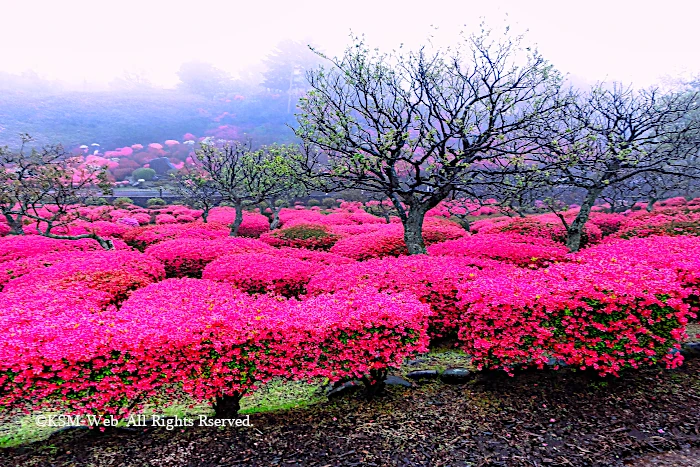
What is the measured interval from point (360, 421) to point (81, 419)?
12.8 ft

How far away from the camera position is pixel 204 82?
321ft

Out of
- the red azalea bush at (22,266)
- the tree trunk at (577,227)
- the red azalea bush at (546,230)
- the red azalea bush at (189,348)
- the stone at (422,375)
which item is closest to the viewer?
the red azalea bush at (189,348)

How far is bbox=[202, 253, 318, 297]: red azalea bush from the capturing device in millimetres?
9617

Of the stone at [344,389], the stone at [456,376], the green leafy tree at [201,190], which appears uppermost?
the green leafy tree at [201,190]

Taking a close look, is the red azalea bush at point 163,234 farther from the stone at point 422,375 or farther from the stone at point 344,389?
the stone at point 422,375

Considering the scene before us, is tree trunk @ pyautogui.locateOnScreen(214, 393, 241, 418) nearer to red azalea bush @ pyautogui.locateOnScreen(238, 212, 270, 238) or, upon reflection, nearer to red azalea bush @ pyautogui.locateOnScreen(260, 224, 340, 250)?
red azalea bush @ pyautogui.locateOnScreen(260, 224, 340, 250)

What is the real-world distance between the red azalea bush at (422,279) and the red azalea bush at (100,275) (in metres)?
4.31

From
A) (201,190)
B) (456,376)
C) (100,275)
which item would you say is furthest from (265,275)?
(201,190)

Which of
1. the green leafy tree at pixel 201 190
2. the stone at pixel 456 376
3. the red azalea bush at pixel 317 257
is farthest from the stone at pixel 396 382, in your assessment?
the green leafy tree at pixel 201 190

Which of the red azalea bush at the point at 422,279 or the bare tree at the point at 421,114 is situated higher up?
the bare tree at the point at 421,114

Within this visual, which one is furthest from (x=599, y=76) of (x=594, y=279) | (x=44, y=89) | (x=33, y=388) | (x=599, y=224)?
(x=44, y=89)

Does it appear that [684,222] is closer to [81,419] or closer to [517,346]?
[517,346]

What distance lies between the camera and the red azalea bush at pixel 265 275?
31.6 feet

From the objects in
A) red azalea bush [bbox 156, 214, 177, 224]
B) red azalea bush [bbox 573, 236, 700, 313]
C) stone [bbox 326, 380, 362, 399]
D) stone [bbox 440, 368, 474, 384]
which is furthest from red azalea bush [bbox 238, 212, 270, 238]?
red azalea bush [bbox 573, 236, 700, 313]
